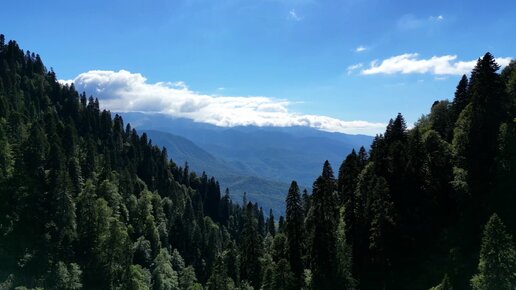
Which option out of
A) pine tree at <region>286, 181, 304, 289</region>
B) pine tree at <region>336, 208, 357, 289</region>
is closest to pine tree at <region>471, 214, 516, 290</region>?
pine tree at <region>336, 208, 357, 289</region>

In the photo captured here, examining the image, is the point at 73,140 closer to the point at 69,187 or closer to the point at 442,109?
the point at 69,187

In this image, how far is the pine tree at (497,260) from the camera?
196 ft

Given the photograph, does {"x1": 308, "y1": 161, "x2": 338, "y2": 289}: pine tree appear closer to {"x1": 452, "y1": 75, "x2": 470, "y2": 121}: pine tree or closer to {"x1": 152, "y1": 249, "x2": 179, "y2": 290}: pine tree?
{"x1": 452, "y1": 75, "x2": 470, "y2": 121}: pine tree

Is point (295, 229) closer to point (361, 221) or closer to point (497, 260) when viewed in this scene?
point (361, 221)

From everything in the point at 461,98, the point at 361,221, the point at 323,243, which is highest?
the point at 461,98

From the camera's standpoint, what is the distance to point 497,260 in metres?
60.3

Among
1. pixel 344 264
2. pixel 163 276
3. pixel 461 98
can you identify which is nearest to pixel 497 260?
pixel 344 264

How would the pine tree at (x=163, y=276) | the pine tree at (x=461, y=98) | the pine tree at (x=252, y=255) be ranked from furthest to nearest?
the pine tree at (x=163, y=276) < the pine tree at (x=252, y=255) < the pine tree at (x=461, y=98)

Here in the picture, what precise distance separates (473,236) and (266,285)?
38.3 m

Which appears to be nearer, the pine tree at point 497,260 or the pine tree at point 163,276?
the pine tree at point 497,260

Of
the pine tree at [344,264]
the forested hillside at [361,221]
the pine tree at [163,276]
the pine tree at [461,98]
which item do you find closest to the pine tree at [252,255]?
the forested hillside at [361,221]

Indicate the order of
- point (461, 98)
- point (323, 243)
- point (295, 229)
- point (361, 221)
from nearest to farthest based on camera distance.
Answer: point (323, 243)
point (361, 221)
point (295, 229)
point (461, 98)

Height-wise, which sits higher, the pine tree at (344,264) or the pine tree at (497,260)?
the pine tree at (497,260)

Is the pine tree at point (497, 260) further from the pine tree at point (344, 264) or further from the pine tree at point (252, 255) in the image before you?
the pine tree at point (252, 255)
